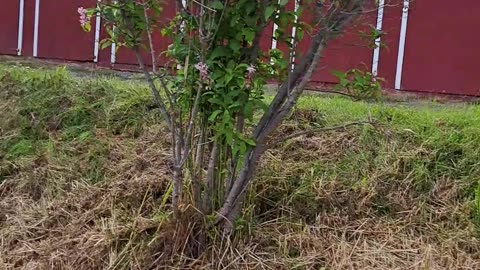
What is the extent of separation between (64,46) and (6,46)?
115 cm

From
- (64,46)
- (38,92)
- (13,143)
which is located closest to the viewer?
(13,143)

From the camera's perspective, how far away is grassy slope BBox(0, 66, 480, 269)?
3.90m

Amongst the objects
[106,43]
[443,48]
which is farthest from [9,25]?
[106,43]

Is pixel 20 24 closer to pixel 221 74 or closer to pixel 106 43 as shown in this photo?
pixel 106 43

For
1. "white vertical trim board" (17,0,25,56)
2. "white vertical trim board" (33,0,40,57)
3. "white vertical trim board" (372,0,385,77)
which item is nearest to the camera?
"white vertical trim board" (372,0,385,77)

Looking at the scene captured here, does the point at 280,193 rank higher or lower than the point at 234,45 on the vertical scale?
lower

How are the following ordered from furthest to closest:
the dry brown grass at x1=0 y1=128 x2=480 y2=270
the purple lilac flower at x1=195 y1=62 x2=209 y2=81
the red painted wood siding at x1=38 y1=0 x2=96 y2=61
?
the red painted wood siding at x1=38 y1=0 x2=96 y2=61
the dry brown grass at x1=0 y1=128 x2=480 y2=270
the purple lilac flower at x1=195 y1=62 x2=209 y2=81

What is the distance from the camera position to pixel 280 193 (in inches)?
172

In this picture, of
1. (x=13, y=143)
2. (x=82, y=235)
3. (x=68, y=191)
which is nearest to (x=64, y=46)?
(x=13, y=143)

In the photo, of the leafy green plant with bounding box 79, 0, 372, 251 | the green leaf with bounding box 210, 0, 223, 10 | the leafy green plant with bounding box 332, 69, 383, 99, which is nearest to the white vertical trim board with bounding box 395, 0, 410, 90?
the leafy green plant with bounding box 332, 69, 383, 99

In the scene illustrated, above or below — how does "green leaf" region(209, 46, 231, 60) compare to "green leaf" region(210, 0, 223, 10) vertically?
below

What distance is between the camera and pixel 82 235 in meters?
4.15

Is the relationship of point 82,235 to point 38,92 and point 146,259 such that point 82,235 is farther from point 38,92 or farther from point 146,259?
point 38,92

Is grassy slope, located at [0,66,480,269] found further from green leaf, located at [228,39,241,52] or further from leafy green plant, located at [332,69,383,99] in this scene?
green leaf, located at [228,39,241,52]
